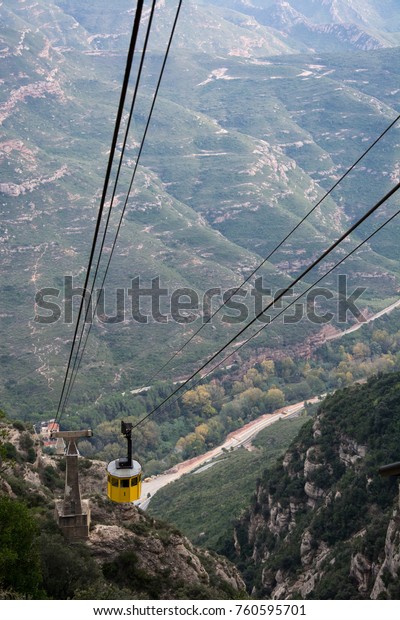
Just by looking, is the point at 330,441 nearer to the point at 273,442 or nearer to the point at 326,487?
the point at 326,487

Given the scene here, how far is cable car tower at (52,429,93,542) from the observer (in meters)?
32.7

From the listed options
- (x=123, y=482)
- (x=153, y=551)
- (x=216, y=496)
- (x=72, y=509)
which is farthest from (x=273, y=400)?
(x=123, y=482)

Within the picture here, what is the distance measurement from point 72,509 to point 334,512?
19.2 meters

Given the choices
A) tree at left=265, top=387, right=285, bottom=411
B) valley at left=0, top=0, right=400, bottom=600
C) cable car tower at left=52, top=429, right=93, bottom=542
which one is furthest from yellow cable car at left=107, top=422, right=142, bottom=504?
tree at left=265, top=387, right=285, bottom=411

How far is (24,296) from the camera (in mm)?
156125

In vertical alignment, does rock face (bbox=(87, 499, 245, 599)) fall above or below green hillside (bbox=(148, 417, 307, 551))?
above

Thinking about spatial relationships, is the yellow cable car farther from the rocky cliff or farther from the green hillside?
the green hillside

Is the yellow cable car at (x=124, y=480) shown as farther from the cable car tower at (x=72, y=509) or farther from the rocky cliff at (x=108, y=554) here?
the cable car tower at (x=72, y=509)

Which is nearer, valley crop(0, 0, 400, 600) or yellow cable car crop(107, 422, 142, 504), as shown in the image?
yellow cable car crop(107, 422, 142, 504)

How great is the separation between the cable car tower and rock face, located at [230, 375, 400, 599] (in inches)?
484

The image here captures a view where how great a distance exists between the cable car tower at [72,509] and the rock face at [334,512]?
12284 millimetres

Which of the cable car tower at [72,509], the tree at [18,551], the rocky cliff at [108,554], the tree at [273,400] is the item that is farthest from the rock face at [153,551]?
the tree at [273,400]

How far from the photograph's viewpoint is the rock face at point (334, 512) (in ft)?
119

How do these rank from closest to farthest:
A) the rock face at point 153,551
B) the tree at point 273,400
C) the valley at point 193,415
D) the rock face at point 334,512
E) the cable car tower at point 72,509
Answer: the cable car tower at point 72,509 < the rock face at point 153,551 < the valley at point 193,415 < the rock face at point 334,512 < the tree at point 273,400
